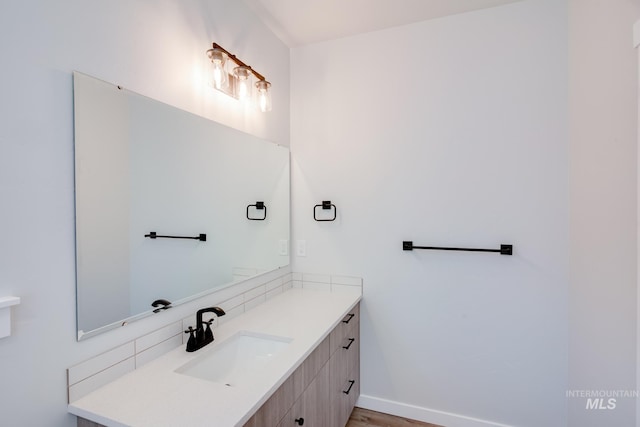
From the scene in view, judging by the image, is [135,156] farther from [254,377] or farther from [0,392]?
[254,377]

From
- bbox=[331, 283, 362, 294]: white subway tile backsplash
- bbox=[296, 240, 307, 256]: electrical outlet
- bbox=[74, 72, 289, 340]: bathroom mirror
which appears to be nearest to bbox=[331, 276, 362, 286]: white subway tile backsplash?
bbox=[331, 283, 362, 294]: white subway tile backsplash

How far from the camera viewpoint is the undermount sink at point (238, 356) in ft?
4.50

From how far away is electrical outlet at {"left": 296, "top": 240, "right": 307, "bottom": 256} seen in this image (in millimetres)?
2348

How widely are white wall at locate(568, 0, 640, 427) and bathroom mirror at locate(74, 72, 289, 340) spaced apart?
1.76 meters

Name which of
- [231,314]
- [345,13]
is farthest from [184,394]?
[345,13]

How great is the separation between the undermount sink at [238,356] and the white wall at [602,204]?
1383 mm

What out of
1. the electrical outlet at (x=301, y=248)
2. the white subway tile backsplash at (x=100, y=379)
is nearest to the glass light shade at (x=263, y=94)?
the electrical outlet at (x=301, y=248)

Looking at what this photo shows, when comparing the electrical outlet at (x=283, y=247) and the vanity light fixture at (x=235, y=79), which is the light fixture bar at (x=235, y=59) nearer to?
the vanity light fixture at (x=235, y=79)

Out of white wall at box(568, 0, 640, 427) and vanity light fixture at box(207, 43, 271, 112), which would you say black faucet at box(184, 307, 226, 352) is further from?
white wall at box(568, 0, 640, 427)

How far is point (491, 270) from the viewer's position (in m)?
1.92

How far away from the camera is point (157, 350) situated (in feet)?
4.28

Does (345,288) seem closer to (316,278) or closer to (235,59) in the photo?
(316,278)

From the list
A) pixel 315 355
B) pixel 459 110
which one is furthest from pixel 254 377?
pixel 459 110

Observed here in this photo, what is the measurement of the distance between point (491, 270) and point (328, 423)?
4.17 feet
